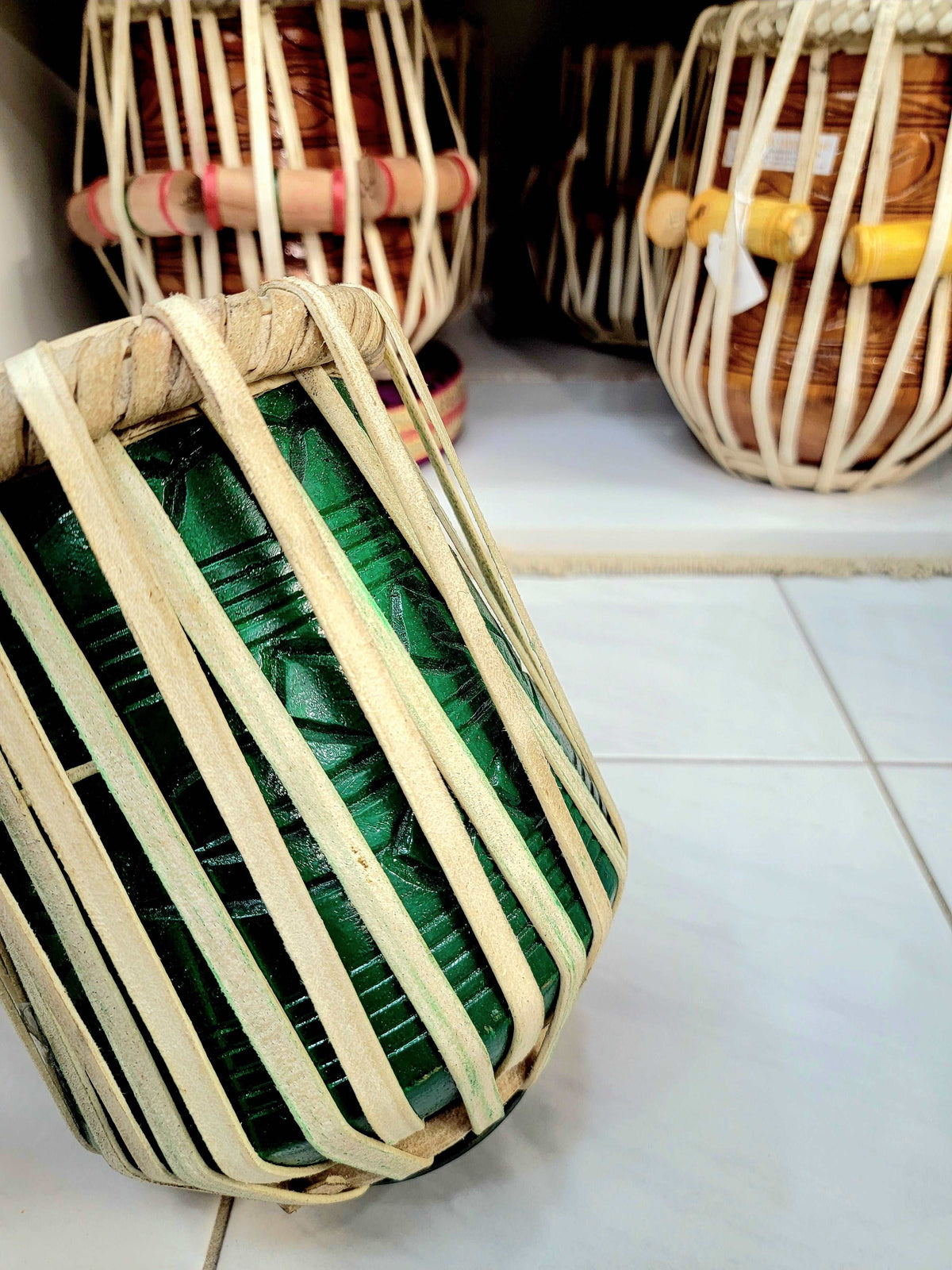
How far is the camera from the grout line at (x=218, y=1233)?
50 centimetres

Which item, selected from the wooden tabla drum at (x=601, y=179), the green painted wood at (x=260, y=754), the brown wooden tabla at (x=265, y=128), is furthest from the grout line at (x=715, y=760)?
the wooden tabla drum at (x=601, y=179)

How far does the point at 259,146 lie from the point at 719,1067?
89cm

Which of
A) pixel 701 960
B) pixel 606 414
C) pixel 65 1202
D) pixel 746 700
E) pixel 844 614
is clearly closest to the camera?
pixel 65 1202

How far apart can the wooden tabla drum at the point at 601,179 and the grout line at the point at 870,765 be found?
610mm

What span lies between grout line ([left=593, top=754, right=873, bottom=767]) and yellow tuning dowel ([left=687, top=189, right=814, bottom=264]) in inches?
19.3

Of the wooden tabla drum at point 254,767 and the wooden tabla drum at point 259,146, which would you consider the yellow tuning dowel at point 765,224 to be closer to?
the wooden tabla drum at point 259,146

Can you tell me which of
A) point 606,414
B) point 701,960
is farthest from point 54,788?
point 606,414

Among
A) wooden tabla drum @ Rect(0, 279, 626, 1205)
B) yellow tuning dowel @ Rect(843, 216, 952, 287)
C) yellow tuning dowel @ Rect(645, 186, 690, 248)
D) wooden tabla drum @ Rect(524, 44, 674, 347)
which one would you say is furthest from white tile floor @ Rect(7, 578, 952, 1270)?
wooden tabla drum @ Rect(524, 44, 674, 347)

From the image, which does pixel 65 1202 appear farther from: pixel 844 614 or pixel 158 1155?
pixel 844 614

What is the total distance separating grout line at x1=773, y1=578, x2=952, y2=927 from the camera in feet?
2.41

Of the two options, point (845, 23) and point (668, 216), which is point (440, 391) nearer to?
point (668, 216)

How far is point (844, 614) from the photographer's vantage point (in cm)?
107

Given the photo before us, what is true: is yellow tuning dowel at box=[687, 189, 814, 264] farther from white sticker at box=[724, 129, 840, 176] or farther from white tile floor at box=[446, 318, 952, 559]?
white tile floor at box=[446, 318, 952, 559]

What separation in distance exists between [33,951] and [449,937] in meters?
0.16
